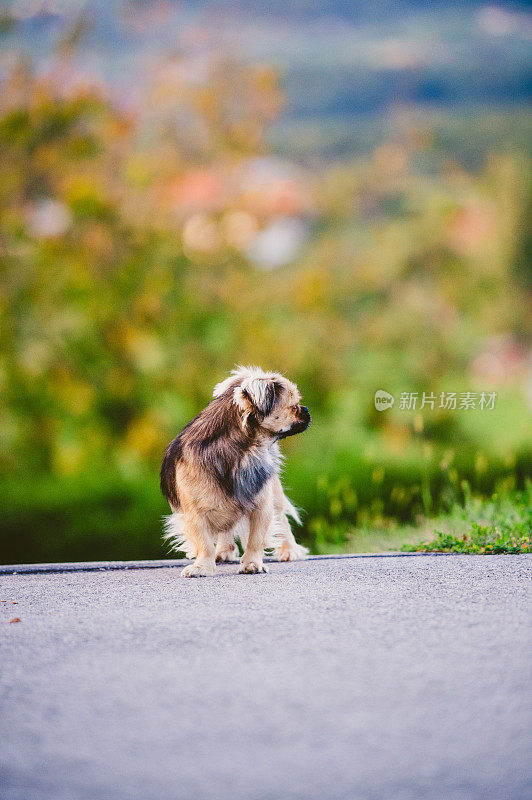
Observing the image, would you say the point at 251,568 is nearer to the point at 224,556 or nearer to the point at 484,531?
the point at 224,556

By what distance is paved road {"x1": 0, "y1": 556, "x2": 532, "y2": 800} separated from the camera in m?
2.10

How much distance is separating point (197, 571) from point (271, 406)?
0.99 meters

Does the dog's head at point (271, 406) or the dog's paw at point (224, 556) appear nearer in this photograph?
the dog's head at point (271, 406)

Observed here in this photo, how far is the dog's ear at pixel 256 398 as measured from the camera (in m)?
4.91

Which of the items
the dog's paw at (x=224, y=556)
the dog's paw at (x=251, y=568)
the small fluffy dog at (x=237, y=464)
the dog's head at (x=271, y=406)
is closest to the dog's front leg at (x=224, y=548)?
the dog's paw at (x=224, y=556)

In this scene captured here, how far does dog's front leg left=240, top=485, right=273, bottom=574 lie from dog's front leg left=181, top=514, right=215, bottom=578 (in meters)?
0.19

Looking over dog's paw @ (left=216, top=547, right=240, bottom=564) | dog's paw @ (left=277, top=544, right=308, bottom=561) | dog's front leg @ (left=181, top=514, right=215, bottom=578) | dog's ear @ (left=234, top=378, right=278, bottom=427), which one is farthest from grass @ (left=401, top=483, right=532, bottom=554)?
dog's ear @ (left=234, top=378, right=278, bottom=427)

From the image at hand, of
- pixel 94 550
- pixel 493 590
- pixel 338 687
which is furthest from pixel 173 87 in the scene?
pixel 338 687

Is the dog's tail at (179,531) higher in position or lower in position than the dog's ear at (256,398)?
lower

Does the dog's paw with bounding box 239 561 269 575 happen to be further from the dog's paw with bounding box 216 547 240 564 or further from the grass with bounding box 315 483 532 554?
the grass with bounding box 315 483 532 554

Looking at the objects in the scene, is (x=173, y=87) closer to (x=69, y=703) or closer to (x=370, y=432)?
(x=370, y=432)

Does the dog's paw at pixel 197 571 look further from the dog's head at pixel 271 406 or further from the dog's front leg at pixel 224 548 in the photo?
the dog's head at pixel 271 406

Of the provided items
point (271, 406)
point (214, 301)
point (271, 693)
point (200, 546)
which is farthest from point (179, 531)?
point (214, 301)

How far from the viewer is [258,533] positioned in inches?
200
